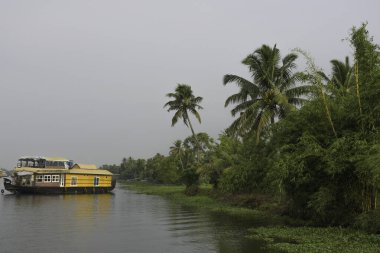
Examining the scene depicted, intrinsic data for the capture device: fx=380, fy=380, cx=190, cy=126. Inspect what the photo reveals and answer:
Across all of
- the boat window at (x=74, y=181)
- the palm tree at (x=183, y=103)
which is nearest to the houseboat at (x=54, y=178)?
the boat window at (x=74, y=181)

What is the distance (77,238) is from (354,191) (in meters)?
11.9

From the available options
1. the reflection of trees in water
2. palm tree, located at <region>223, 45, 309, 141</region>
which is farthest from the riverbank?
palm tree, located at <region>223, 45, 309, 141</region>

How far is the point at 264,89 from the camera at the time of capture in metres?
26.4

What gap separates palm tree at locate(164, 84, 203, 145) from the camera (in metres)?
40.3

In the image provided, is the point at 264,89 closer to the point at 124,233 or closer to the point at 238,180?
the point at 238,180

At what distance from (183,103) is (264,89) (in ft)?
50.1

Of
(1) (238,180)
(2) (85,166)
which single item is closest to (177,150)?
(2) (85,166)

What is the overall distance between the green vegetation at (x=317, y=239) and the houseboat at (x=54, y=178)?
3324 centimetres

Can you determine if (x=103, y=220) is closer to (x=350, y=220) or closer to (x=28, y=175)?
(x=350, y=220)

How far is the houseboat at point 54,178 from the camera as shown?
44000 millimetres

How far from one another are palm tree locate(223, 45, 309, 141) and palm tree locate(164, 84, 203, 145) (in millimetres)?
13698

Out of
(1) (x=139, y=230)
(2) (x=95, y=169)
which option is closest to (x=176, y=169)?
(2) (x=95, y=169)

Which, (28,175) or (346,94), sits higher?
(346,94)

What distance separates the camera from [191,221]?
21.2 m
